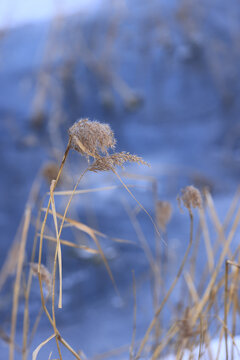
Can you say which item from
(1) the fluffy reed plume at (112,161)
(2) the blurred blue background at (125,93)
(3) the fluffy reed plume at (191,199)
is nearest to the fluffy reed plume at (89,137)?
(1) the fluffy reed plume at (112,161)

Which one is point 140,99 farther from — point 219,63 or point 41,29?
point 41,29

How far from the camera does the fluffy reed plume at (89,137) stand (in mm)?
213

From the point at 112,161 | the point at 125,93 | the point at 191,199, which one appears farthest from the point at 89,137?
the point at 125,93

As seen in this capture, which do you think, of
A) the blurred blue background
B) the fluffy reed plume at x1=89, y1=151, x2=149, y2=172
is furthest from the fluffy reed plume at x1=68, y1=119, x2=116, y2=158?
the blurred blue background

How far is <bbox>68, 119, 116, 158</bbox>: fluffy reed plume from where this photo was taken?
0.21 meters

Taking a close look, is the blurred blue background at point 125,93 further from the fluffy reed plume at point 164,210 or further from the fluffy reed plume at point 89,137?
the fluffy reed plume at point 89,137

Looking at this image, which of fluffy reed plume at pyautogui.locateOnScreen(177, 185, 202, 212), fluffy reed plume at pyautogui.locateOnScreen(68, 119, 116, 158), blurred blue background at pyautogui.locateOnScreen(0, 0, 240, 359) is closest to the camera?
fluffy reed plume at pyautogui.locateOnScreen(68, 119, 116, 158)

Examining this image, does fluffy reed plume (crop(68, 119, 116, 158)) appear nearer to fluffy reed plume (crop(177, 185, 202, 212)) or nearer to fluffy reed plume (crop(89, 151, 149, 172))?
fluffy reed plume (crop(89, 151, 149, 172))

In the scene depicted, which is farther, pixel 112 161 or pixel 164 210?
pixel 164 210

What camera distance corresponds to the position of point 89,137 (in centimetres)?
21

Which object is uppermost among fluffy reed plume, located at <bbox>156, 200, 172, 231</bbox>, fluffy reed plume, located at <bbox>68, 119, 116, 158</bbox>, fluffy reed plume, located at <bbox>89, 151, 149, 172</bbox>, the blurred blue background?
the blurred blue background

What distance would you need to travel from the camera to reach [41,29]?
2.22 metres

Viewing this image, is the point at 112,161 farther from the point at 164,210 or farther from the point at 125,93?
the point at 125,93

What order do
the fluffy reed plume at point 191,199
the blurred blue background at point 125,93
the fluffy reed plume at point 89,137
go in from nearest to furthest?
the fluffy reed plume at point 89,137 < the fluffy reed plume at point 191,199 < the blurred blue background at point 125,93
